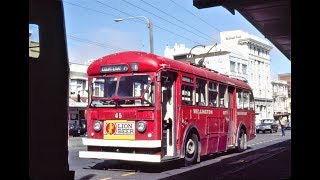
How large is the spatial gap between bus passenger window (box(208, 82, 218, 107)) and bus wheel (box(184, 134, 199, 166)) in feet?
6.29

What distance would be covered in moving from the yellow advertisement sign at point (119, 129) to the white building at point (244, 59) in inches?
2482

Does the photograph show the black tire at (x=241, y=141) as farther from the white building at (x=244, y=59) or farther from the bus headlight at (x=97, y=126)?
the white building at (x=244, y=59)

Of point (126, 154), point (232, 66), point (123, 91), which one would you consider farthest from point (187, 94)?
point (232, 66)

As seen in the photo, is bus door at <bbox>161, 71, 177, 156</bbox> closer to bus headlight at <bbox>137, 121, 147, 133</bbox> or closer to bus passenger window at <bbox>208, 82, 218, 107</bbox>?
bus headlight at <bbox>137, 121, 147, 133</bbox>

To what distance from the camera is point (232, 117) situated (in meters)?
17.1

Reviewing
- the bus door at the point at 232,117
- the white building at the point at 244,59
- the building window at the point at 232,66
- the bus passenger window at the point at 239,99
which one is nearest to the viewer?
the bus door at the point at 232,117

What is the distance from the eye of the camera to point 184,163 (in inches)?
508

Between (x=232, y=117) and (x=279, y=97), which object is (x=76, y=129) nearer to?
(x=232, y=117)

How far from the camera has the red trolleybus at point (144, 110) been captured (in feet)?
37.4

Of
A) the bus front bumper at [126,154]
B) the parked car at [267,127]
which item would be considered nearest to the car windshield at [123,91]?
the bus front bumper at [126,154]

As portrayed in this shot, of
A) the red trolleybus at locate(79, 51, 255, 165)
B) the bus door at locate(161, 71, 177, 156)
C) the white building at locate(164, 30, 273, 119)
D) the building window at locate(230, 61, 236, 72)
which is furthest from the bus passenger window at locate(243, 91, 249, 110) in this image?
the building window at locate(230, 61, 236, 72)

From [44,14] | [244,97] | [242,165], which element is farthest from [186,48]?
[44,14]

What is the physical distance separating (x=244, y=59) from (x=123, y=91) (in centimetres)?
7250
